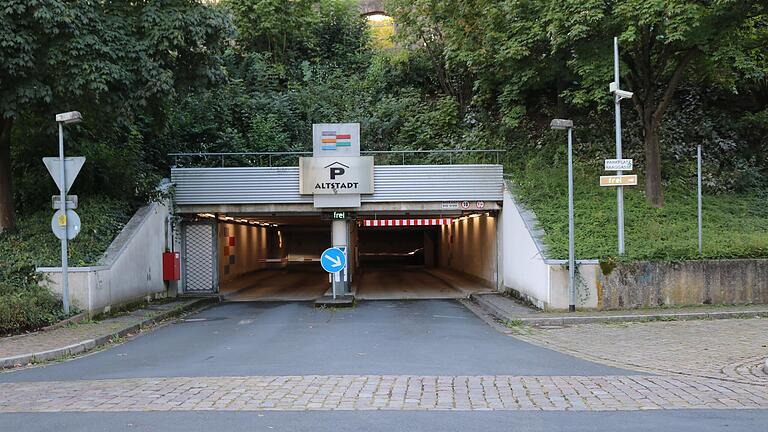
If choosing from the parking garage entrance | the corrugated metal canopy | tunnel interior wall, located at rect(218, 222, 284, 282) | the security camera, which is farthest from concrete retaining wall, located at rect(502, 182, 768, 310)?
tunnel interior wall, located at rect(218, 222, 284, 282)

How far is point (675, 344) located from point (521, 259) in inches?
284

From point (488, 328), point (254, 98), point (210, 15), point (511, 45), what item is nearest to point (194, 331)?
point (488, 328)

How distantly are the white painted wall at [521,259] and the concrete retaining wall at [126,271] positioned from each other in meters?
10.3

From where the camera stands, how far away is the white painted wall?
15.6m

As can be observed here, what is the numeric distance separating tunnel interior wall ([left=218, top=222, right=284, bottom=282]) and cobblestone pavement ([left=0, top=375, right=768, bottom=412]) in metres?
18.6

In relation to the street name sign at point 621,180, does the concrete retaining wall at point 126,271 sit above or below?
below

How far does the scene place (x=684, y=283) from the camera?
49.2 feet

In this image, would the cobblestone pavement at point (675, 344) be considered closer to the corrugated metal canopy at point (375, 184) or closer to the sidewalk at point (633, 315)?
the sidewalk at point (633, 315)

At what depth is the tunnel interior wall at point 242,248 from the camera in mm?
28109

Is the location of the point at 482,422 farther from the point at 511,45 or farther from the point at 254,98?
the point at 254,98

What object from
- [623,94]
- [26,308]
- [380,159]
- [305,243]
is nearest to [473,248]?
[380,159]

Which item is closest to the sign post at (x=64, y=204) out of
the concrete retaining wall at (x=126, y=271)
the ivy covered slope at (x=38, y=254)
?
the concrete retaining wall at (x=126, y=271)

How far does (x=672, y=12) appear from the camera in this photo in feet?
51.6

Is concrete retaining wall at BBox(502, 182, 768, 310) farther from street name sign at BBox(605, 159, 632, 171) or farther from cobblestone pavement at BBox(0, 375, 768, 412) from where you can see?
cobblestone pavement at BBox(0, 375, 768, 412)
